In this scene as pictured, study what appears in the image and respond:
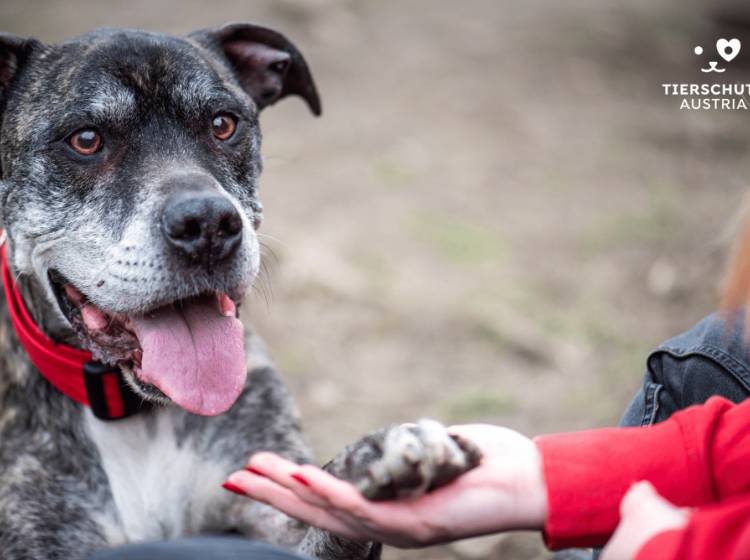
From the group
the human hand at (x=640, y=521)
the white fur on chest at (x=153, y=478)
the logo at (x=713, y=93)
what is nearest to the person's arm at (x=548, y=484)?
the human hand at (x=640, y=521)

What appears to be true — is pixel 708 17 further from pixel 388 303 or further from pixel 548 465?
pixel 548 465

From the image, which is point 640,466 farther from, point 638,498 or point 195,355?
point 195,355

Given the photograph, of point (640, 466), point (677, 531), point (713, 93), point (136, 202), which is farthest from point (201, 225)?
point (713, 93)

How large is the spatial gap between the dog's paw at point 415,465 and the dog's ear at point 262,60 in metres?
2.24

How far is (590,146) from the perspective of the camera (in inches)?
325

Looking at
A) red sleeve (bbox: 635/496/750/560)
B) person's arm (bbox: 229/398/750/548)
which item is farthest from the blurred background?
red sleeve (bbox: 635/496/750/560)

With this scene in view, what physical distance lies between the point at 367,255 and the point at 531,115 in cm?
294

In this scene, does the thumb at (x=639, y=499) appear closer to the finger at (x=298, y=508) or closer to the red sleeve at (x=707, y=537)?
the red sleeve at (x=707, y=537)

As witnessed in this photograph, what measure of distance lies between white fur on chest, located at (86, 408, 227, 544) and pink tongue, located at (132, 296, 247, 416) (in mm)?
459

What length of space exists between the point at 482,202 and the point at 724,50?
4.24m

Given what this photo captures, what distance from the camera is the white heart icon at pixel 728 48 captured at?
9430 mm

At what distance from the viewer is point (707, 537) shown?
77.0 inches

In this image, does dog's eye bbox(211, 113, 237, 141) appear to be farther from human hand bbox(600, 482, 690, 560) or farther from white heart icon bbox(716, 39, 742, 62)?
white heart icon bbox(716, 39, 742, 62)

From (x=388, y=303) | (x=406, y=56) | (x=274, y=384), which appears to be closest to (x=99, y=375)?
(x=274, y=384)
